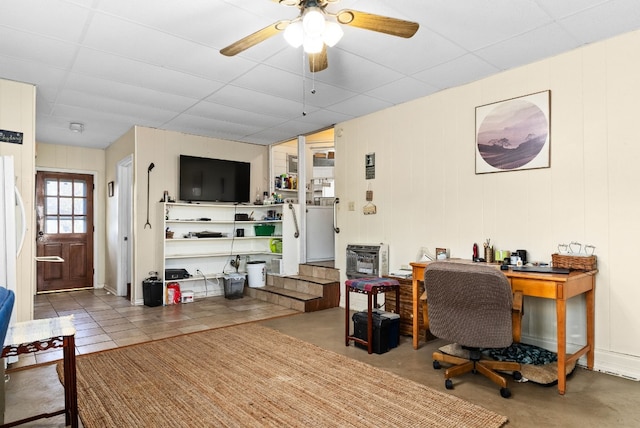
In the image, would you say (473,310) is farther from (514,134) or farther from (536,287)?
(514,134)

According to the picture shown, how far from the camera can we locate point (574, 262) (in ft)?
9.64

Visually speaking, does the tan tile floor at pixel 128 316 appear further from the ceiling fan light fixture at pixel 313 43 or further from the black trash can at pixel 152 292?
the ceiling fan light fixture at pixel 313 43

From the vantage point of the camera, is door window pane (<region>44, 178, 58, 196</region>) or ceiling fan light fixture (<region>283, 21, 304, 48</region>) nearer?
ceiling fan light fixture (<region>283, 21, 304, 48</region>)

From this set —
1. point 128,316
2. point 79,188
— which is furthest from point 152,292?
point 79,188

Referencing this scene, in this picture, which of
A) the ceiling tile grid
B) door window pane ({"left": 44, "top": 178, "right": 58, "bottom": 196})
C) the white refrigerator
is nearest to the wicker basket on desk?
the ceiling tile grid

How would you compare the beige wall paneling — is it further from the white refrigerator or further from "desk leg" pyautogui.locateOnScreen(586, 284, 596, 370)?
the white refrigerator

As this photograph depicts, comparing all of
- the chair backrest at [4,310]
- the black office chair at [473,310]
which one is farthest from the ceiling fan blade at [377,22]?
the chair backrest at [4,310]

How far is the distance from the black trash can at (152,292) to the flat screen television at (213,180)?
1324 millimetres

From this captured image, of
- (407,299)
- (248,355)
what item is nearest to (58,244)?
(248,355)

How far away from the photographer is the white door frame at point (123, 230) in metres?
6.16

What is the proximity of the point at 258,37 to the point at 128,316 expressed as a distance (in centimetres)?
395

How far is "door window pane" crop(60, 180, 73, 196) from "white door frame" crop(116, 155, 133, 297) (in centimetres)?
129

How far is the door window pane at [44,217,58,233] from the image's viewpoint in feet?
21.2

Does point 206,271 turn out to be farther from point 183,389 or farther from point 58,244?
point 183,389
